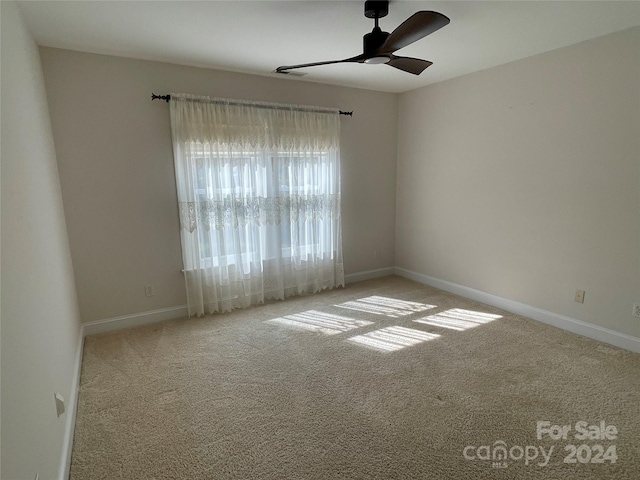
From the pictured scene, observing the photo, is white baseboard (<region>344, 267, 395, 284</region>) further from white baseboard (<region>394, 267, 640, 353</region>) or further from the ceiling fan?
the ceiling fan

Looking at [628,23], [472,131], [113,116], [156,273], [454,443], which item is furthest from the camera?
[472,131]

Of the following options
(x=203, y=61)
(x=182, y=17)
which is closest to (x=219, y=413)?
(x=182, y=17)

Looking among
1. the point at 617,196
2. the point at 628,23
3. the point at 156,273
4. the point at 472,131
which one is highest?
the point at 628,23

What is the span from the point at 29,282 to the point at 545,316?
3884 mm

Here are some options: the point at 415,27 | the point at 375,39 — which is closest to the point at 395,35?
the point at 415,27

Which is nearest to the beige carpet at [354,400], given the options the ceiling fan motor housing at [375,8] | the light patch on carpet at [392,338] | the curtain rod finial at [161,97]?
the light patch on carpet at [392,338]

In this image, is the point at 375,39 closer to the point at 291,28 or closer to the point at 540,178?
the point at 291,28

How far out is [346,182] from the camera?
14.0 ft

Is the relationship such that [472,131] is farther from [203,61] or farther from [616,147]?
[203,61]

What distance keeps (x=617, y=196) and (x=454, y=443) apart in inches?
91.3

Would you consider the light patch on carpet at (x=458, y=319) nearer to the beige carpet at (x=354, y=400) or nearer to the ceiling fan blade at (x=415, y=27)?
the beige carpet at (x=354, y=400)

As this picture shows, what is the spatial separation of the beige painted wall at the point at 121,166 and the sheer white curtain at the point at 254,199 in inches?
6.4

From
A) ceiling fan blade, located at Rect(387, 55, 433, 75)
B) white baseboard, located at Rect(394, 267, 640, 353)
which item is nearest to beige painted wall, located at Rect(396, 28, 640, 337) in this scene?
white baseboard, located at Rect(394, 267, 640, 353)

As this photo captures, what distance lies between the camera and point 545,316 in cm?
322
